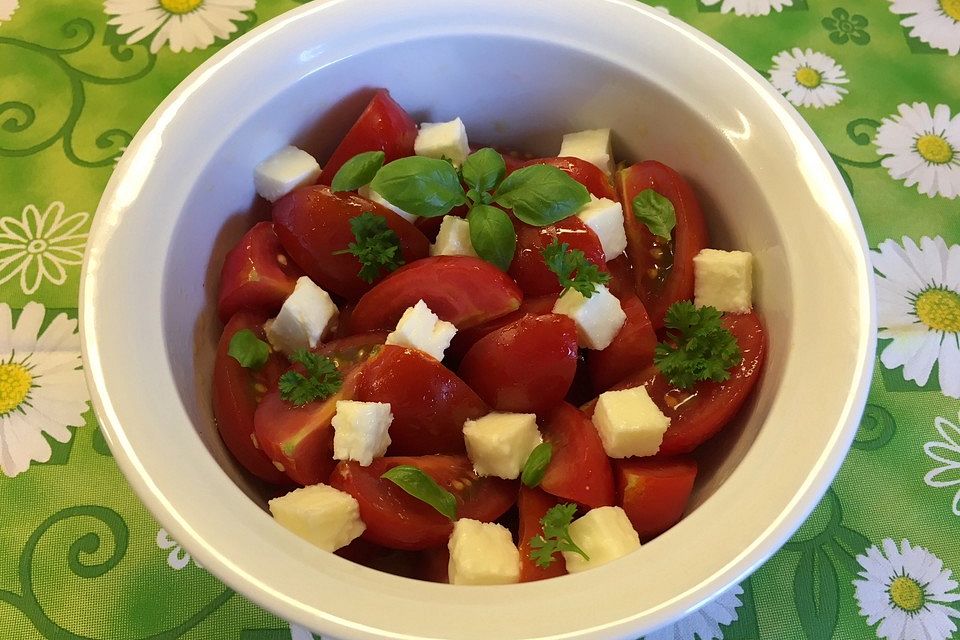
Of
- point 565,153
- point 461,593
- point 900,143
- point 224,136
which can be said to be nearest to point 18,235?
point 224,136

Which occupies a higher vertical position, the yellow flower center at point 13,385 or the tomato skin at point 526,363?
the tomato skin at point 526,363

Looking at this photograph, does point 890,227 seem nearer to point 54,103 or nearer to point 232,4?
point 232,4

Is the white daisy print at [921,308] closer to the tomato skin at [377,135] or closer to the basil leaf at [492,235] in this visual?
the basil leaf at [492,235]

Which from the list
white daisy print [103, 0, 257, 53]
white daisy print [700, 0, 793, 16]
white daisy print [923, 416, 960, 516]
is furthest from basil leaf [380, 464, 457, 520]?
white daisy print [700, 0, 793, 16]

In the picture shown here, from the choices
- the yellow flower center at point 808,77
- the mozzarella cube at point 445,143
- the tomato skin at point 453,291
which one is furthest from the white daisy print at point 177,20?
the yellow flower center at point 808,77

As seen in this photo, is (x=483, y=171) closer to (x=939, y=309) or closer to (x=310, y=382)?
(x=310, y=382)

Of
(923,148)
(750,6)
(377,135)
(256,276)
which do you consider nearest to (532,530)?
(256,276)
